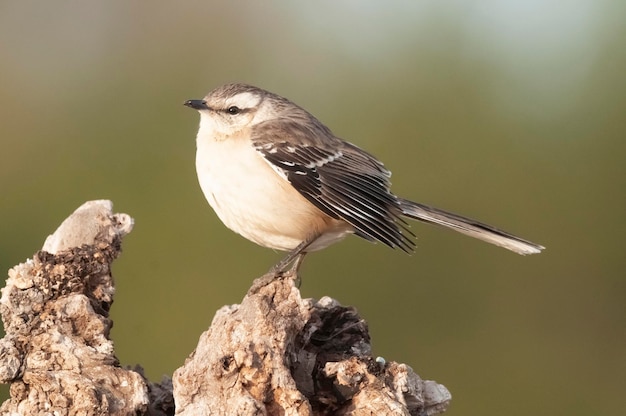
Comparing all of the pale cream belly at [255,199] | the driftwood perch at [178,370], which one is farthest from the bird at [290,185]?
the driftwood perch at [178,370]

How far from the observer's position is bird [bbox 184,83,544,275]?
6.29 metres

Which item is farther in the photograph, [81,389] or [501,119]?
[501,119]

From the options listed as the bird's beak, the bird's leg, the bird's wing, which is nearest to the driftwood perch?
the bird's leg

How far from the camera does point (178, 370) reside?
479 centimetres

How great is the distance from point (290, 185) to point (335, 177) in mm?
422

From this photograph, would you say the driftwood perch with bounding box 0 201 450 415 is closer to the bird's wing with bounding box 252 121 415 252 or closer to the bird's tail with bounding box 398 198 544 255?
the bird's wing with bounding box 252 121 415 252

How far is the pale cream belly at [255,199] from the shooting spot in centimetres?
624

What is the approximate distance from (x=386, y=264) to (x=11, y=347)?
5.79 m

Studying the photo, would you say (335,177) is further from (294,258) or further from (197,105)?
(197,105)

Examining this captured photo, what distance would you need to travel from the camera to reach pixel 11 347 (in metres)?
4.91

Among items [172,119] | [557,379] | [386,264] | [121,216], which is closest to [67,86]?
[172,119]

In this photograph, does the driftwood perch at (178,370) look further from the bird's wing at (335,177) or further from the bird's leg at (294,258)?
the bird's wing at (335,177)

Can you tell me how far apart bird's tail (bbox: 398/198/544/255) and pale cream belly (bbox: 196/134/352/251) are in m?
0.61

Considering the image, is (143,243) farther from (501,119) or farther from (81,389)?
(81,389)
